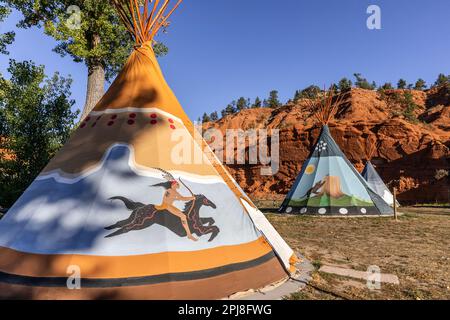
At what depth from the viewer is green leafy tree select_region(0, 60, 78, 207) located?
1147 centimetres

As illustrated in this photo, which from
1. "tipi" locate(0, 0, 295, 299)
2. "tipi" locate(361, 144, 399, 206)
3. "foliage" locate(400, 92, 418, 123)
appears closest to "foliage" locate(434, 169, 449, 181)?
"tipi" locate(361, 144, 399, 206)

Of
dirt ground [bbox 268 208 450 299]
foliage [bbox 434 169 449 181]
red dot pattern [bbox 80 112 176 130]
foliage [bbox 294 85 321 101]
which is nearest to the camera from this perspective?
dirt ground [bbox 268 208 450 299]

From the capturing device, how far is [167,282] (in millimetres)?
3332

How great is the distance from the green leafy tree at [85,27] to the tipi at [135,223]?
25.0 feet

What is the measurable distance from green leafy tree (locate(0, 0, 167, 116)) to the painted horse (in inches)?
345

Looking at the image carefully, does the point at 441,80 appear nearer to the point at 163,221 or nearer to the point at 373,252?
the point at 373,252

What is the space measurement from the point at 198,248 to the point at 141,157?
56.8 inches

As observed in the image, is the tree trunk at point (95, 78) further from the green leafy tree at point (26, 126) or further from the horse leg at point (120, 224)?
the horse leg at point (120, 224)

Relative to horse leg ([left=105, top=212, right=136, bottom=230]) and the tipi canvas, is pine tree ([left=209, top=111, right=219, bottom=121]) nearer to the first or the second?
the tipi canvas

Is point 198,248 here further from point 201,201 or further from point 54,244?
point 54,244

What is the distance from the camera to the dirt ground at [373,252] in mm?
4133

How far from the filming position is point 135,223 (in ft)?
12.0
